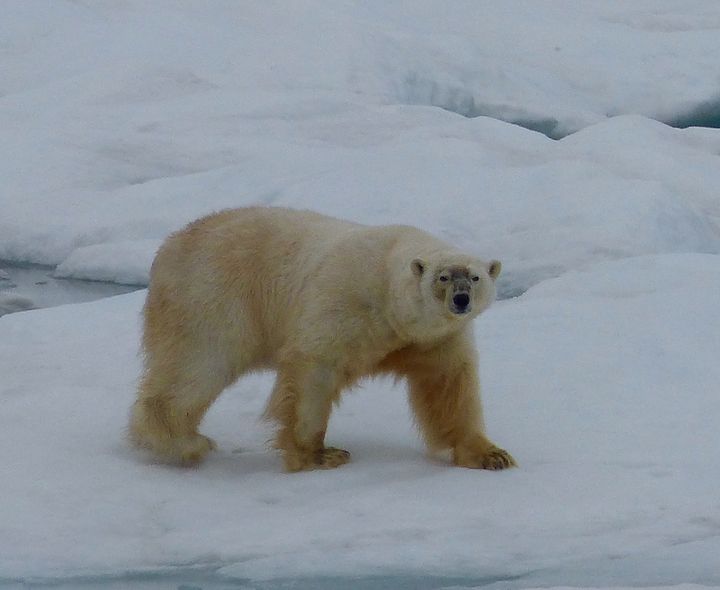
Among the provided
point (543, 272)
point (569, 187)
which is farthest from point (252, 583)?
point (569, 187)

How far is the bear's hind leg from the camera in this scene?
4730 millimetres

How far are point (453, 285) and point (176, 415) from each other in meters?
1.23

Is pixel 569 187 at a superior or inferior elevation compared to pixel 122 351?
superior

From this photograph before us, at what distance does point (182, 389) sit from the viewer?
4.73m

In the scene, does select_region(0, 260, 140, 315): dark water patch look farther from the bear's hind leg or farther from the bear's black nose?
the bear's black nose

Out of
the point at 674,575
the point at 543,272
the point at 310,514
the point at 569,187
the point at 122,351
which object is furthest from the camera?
the point at 569,187

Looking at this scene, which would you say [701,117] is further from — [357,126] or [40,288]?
[40,288]

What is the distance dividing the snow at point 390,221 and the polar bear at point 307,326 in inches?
6.8

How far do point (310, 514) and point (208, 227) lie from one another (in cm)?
140

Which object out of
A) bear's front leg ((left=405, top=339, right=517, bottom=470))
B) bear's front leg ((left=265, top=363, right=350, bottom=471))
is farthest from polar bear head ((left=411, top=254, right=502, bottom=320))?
bear's front leg ((left=265, top=363, right=350, bottom=471))

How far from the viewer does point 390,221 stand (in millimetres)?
8266

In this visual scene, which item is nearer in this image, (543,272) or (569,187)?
(543,272)

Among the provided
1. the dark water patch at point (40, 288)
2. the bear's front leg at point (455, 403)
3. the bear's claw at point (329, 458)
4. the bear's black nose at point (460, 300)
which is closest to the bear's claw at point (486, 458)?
the bear's front leg at point (455, 403)

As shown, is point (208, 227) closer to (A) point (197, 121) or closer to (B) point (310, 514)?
(B) point (310, 514)
